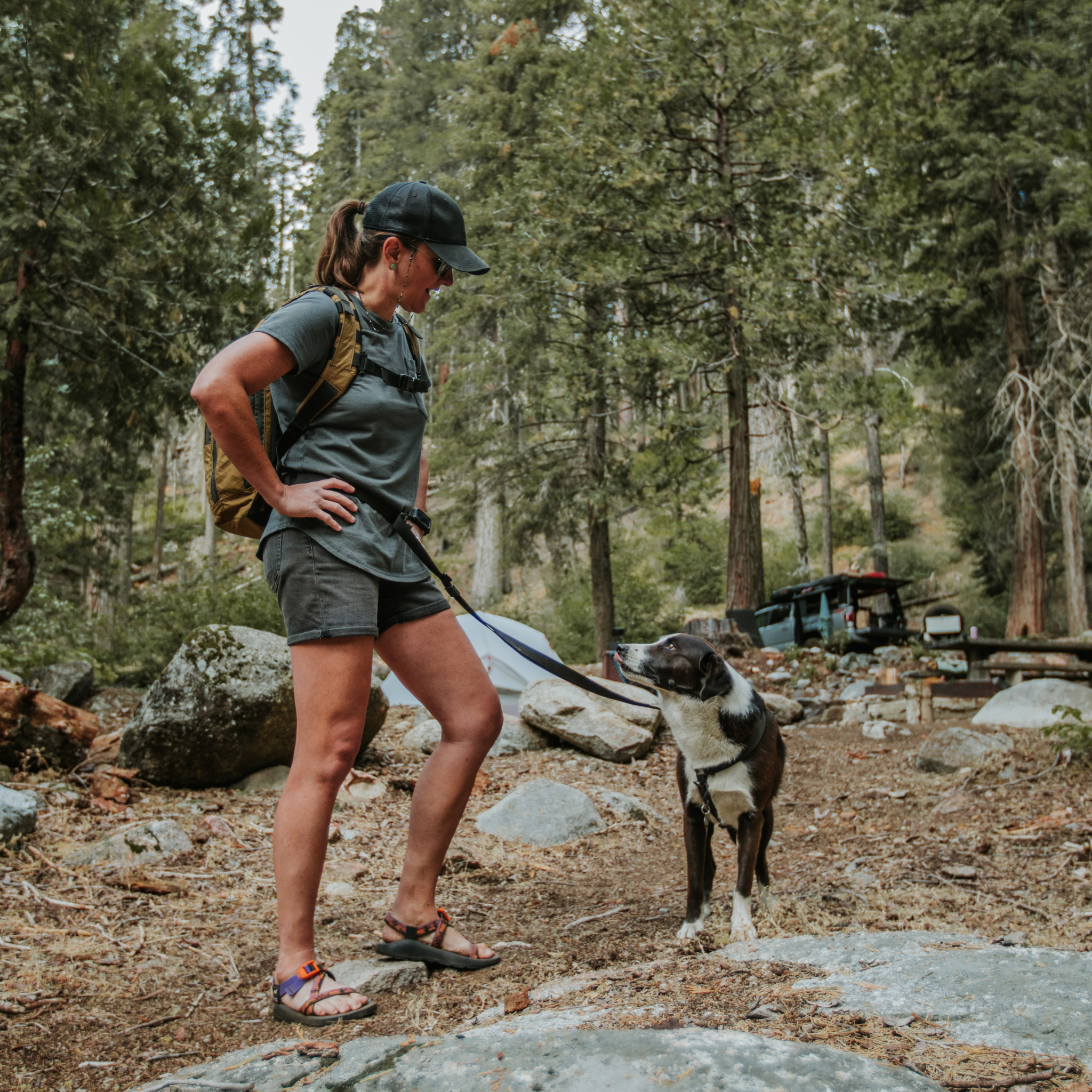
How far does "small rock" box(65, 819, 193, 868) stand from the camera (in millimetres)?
4121

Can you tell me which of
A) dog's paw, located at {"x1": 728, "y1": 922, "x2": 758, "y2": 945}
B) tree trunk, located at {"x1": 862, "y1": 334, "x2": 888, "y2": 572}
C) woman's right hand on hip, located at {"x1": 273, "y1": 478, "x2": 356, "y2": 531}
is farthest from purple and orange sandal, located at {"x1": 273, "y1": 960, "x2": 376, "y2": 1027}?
tree trunk, located at {"x1": 862, "y1": 334, "x2": 888, "y2": 572}

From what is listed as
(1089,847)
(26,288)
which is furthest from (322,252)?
(26,288)

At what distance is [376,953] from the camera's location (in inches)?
116

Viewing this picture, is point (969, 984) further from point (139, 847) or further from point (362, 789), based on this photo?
point (362, 789)

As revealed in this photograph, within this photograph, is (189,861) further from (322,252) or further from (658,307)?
(658,307)

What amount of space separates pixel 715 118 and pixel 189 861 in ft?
42.5

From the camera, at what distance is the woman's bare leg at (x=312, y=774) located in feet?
8.00

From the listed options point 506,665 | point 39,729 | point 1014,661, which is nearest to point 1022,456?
point 1014,661

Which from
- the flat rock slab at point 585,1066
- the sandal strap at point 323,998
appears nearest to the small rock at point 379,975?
the sandal strap at point 323,998

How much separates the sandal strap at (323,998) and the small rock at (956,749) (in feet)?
16.9

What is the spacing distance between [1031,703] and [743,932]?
5623 mm

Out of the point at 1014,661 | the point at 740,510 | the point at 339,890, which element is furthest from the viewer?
the point at 740,510

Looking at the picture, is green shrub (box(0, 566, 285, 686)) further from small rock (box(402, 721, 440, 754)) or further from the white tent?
small rock (box(402, 721, 440, 754))

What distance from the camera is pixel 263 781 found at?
5574mm
